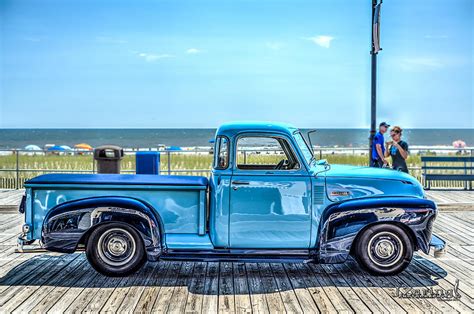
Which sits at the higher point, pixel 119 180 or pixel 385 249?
pixel 119 180

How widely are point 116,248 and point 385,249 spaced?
3.08 m

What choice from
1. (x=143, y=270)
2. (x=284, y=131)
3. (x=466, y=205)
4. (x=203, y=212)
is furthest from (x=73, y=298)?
(x=466, y=205)

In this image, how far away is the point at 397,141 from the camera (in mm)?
10719

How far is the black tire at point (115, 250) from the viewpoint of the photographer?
5.93 m

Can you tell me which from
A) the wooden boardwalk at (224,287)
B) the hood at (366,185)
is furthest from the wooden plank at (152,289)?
the hood at (366,185)

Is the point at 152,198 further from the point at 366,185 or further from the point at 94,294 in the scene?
the point at 366,185

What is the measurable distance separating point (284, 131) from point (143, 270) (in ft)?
7.85

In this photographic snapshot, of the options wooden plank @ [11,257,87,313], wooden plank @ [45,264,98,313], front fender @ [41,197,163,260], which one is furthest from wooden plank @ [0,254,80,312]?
front fender @ [41,197,163,260]

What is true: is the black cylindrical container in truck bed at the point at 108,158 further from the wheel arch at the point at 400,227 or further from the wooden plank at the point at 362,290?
the wheel arch at the point at 400,227

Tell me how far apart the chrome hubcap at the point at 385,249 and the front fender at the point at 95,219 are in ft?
7.98

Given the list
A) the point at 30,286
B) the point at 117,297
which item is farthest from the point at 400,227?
the point at 30,286

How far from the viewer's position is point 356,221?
19.4ft

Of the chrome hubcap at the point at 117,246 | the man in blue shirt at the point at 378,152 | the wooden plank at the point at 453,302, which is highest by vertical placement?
the man in blue shirt at the point at 378,152

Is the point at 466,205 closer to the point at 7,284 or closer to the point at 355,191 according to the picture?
the point at 355,191
